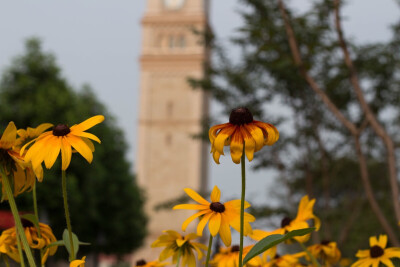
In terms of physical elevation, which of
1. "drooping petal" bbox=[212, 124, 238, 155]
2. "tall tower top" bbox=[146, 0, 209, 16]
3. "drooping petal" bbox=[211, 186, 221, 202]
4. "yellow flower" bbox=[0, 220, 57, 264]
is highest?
"tall tower top" bbox=[146, 0, 209, 16]

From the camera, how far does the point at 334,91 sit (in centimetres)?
1317

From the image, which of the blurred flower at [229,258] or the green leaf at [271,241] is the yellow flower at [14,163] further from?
the blurred flower at [229,258]

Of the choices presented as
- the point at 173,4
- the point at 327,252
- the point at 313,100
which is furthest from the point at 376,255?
the point at 173,4

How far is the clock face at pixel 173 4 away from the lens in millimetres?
47156

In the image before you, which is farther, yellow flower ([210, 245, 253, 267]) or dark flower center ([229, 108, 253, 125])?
yellow flower ([210, 245, 253, 267])

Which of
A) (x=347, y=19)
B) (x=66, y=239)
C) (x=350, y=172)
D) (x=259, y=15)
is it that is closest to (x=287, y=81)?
(x=259, y=15)

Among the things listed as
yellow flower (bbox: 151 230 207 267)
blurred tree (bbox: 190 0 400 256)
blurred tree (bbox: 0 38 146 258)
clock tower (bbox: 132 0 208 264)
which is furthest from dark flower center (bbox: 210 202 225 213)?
clock tower (bbox: 132 0 208 264)

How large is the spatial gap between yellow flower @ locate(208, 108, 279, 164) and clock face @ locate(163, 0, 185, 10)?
1847 inches

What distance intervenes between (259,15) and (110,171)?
55.8ft

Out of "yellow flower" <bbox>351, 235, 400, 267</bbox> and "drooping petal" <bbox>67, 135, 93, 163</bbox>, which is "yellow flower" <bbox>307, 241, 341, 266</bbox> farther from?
"drooping petal" <bbox>67, 135, 93, 163</bbox>

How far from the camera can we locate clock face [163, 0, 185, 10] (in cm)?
4716

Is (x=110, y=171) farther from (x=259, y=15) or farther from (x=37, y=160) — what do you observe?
(x=37, y=160)

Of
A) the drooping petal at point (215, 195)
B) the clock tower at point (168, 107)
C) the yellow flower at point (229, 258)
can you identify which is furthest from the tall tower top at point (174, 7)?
the drooping petal at point (215, 195)

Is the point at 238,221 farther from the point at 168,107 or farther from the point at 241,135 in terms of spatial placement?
the point at 168,107
